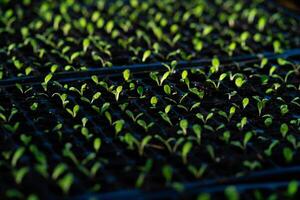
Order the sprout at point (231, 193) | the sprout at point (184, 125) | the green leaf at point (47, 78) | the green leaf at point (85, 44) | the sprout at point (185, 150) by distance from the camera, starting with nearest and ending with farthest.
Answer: the sprout at point (231, 193)
the sprout at point (185, 150)
the sprout at point (184, 125)
the green leaf at point (47, 78)
the green leaf at point (85, 44)

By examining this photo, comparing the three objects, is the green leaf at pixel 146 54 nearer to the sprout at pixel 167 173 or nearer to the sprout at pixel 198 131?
the sprout at pixel 198 131

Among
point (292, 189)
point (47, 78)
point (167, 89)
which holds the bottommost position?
point (292, 189)

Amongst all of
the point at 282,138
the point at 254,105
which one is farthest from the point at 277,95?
the point at 282,138

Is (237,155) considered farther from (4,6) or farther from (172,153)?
(4,6)

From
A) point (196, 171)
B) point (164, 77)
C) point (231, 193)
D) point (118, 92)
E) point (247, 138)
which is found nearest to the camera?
point (231, 193)

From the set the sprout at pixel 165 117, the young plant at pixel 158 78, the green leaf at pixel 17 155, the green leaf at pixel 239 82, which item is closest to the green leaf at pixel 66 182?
the green leaf at pixel 17 155

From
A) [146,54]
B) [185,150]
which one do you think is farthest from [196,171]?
[146,54]

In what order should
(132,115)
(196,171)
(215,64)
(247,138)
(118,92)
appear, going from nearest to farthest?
(196,171) < (247,138) < (132,115) < (118,92) < (215,64)

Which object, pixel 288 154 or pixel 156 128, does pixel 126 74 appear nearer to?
pixel 156 128

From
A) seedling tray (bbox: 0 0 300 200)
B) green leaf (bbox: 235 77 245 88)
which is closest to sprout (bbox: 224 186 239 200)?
seedling tray (bbox: 0 0 300 200)

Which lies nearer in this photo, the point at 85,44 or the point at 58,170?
the point at 58,170

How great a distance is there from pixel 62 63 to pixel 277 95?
2.13 feet

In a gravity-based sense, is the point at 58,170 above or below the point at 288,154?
above

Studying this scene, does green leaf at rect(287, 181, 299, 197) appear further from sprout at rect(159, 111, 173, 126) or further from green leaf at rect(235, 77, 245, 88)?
green leaf at rect(235, 77, 245, 88)
